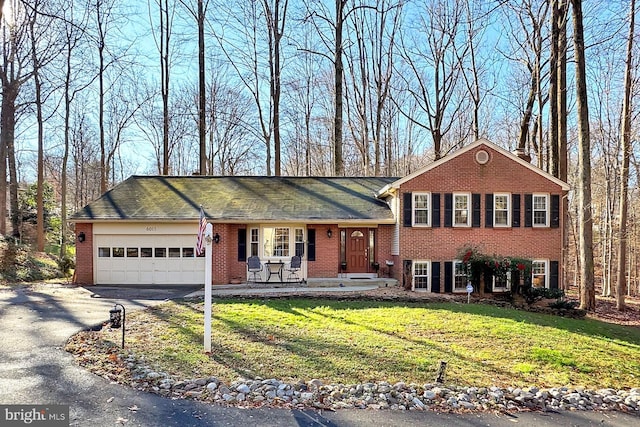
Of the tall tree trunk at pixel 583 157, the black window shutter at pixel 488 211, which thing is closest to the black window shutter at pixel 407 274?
the black window shutter at pixel 488 211

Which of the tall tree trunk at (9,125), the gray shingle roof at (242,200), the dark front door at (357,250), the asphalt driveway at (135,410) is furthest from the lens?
the tall tree trunk at (9,125)

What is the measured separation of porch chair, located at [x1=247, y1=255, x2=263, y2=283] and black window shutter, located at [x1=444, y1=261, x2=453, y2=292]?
23.1 feet

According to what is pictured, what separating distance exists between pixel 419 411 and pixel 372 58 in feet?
86.2

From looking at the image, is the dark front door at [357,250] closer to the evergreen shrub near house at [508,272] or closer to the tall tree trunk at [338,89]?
the evergreen shrub near house at [508,272]

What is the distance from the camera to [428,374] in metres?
6.13

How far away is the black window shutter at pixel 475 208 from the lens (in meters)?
15.1

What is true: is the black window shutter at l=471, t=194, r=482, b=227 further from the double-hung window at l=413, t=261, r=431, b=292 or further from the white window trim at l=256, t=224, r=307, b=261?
the white window trim at l=256, t=224, r=307, b=261

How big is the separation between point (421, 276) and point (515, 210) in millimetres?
4424

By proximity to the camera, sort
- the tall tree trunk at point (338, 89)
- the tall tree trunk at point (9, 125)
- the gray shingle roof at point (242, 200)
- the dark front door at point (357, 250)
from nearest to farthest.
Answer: the gray shingle roof at point (242, 200) → the dark front door at point (357, 250) → the tall tree trunk at point (9, 125) → the tall tree trunk at point (338, 89)

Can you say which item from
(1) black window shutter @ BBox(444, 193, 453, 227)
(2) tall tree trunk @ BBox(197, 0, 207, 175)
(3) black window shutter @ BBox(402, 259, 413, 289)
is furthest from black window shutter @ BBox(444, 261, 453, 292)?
(2) tall tree trunk @ BBox(197, 0, 207, 175)

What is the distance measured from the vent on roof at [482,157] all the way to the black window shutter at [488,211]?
129 centimetres

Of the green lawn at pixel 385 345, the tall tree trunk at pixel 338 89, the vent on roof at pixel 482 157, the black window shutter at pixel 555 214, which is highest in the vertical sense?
the tall tree trunk at pixel 338 89

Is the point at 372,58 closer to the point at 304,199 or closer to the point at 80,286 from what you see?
the point at 304,199

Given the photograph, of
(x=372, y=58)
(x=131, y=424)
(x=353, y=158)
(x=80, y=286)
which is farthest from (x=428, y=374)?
(x=353, y=158)
